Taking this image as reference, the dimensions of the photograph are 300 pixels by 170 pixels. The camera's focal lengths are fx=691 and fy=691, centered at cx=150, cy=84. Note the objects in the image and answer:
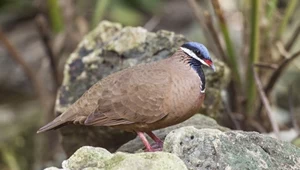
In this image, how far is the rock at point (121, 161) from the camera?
2.51m

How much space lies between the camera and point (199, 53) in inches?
134

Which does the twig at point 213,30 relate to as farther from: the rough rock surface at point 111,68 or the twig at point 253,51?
the rough rock surface at point 111,68

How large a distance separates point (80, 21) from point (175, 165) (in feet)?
14.1

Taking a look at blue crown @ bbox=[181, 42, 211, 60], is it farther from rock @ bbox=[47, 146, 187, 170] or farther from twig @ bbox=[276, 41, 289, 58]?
twig @ bbox=[276, 41, 289, 58]

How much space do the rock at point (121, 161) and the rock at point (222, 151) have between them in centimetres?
12

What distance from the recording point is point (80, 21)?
6648 millimetres

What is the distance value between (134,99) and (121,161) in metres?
0.78

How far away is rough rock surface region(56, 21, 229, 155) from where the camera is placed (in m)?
4.14

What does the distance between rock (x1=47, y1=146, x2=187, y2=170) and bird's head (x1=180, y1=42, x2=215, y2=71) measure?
37.1 inches

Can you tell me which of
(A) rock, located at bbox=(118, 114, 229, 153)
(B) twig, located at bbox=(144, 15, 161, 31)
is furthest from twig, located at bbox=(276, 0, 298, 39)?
(A) rock, located at bbox=(118, 114, 229, 153)

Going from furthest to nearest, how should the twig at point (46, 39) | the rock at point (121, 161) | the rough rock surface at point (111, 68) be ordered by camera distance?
the twig at point (46, 39)
the rough rock surface at point (111, 68)
the rock at point (121, 161)

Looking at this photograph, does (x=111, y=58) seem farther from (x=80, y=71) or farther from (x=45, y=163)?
(x=45, y=163)

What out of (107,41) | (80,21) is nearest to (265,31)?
(107,41)

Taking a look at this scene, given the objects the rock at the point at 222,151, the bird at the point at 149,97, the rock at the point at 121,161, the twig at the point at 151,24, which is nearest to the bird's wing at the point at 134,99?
the bird at the point at 149,97
